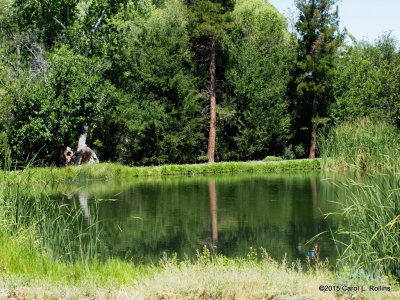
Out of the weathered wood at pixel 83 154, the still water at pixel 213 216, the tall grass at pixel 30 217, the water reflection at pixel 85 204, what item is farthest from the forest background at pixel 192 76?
the tall grass at pixel 30 217

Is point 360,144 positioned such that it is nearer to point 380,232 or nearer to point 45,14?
point 380,232

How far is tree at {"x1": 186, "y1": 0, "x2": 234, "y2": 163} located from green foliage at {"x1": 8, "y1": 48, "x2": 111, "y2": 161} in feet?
24.5

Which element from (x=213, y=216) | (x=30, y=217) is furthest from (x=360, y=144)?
(x=30, y=217)

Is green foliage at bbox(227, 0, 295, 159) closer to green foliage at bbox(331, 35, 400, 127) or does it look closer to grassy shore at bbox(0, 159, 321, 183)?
green foliage at bbox(331, 35, 400, 127)

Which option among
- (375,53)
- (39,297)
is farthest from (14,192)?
(375,53)

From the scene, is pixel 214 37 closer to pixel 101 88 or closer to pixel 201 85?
pixel 201 85

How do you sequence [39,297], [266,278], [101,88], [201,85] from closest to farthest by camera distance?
[39,297] → [266,278] → [101,88] → [201,85]

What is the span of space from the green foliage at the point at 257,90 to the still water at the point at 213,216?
9747 millimetres

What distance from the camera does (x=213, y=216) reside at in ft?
47.6

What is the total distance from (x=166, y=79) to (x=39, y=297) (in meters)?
28.1

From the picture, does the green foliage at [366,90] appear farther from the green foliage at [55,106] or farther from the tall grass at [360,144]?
the green foliage at [55,106]

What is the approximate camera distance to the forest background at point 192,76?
30.4 metres

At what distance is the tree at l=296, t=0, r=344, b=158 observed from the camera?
32.7 meters

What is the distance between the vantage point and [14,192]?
855 cm
